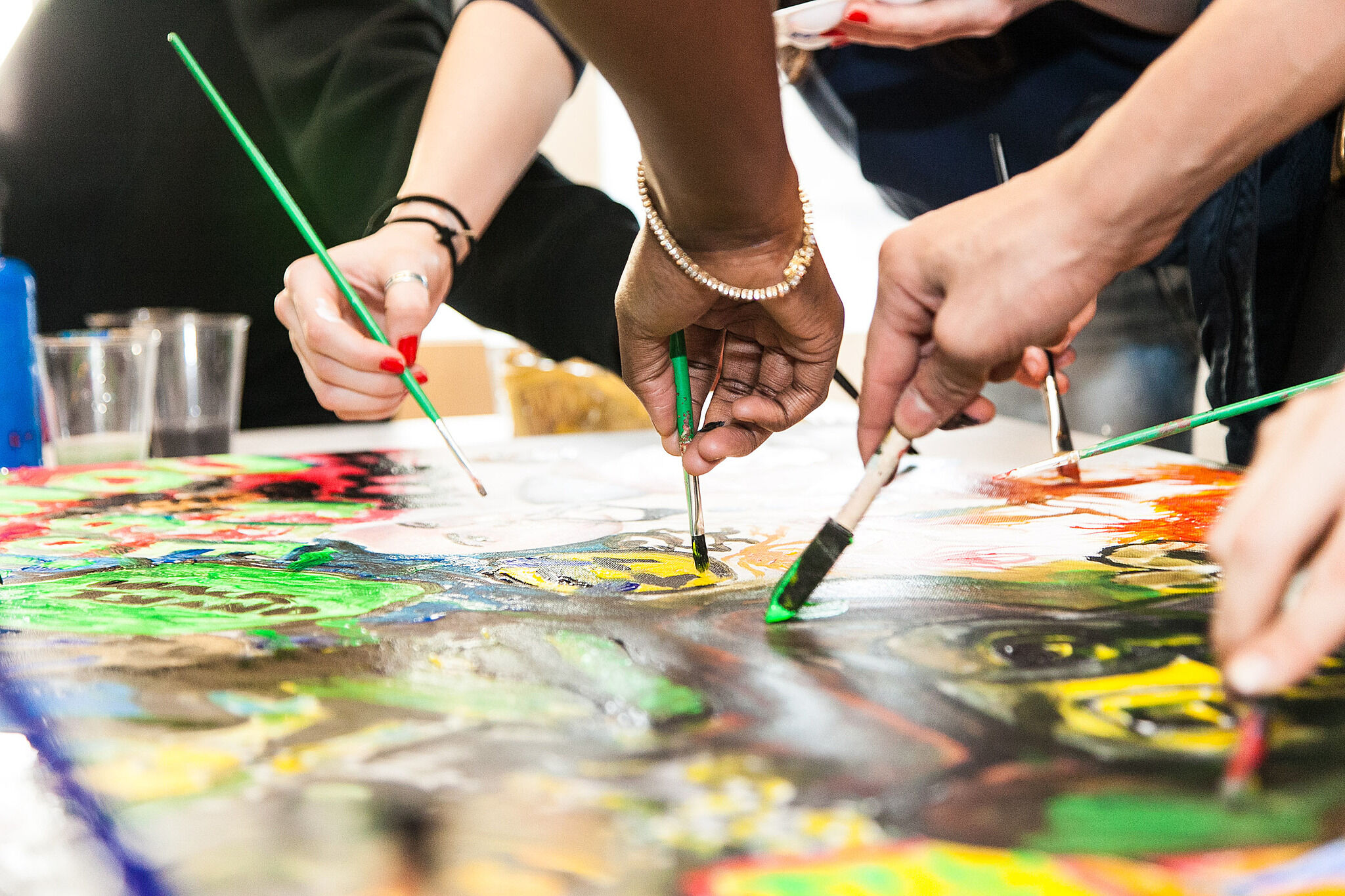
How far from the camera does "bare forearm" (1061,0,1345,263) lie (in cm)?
47

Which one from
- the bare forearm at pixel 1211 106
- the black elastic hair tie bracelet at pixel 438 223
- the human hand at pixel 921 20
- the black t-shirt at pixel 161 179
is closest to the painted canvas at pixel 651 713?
the bare forearm at pixel 1211 106

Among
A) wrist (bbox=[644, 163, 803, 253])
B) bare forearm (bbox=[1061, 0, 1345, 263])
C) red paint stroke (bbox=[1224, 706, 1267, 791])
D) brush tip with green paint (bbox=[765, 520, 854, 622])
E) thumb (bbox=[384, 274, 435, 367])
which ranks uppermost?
bare forearm (bbox=[1061, 0, 1345, 263])

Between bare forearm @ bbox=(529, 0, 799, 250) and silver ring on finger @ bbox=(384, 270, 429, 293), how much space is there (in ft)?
1.08

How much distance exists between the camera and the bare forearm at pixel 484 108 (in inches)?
40.3

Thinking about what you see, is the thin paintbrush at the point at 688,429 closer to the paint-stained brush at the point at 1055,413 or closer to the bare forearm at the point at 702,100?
the bare forearm at the point at 702,100

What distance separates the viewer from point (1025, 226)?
0.50 m

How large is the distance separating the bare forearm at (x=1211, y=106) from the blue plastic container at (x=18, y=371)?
94 centimetres

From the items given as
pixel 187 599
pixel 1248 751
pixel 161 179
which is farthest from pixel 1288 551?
pixel 161 179

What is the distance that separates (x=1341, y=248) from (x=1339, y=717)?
1.92 ft

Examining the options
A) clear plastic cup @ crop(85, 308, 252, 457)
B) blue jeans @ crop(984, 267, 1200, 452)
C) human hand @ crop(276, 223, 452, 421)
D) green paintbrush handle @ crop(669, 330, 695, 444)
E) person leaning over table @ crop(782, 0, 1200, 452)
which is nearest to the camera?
green paintbrush handle @ crop(669, 330, 695, 444)

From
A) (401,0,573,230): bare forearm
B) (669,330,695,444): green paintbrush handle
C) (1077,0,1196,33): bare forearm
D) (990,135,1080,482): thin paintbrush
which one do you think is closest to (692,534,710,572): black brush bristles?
(669,330,695,444): green paintbrush handle

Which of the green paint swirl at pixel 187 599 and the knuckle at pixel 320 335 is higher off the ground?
the knuckle at pixel 320 335

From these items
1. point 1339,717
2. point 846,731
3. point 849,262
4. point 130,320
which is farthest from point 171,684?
point 849,262

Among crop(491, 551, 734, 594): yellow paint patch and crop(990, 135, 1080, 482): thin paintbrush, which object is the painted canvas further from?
crop(990, 135, 1080, 482): thin paintbrush
